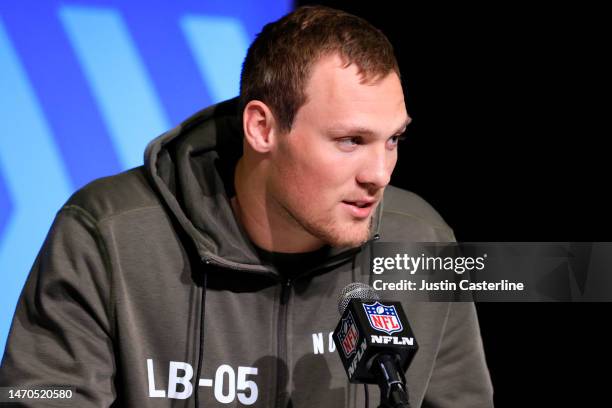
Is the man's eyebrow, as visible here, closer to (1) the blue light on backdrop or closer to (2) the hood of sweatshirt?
(2) the hood of sweatshirt

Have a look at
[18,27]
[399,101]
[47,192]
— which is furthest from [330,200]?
[18,27]

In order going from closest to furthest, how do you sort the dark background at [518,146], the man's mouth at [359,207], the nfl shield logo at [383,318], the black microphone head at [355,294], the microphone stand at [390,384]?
1. the microphone stand at [390,384]
2. the nfl shield logo at [383,318]
3. the black microphone head at [355,294]
4. the man's mouth at [359,207]
5. the dark background at [518,146]

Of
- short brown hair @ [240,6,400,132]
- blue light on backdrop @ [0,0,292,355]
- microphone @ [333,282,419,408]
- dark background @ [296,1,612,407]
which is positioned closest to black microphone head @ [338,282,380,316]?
microphone @ [333,282,419,408]

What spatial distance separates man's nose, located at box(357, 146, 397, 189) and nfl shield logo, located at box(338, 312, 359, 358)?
0.48 m

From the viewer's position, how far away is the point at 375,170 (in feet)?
6.92

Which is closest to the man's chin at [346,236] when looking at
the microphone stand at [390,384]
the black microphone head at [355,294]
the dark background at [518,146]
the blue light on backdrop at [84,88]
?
the black microphone head at [355,294]

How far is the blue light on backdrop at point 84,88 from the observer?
110 inches

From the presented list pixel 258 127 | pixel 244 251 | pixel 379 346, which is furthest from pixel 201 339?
pixel 379 346

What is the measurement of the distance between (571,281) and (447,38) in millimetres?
965

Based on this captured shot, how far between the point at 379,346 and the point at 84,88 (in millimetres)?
1683

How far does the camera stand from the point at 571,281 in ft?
10.4

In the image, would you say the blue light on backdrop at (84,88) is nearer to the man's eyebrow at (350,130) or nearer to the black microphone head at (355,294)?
the man's eyebrow at (350,130)

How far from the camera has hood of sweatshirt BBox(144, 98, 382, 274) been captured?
2.18 metres

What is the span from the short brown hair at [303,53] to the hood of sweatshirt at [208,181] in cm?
18
